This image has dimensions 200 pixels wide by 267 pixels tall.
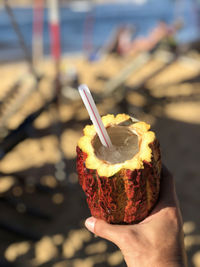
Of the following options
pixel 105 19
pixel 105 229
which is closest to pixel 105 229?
pixel 105 229

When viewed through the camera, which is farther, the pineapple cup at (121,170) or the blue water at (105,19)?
the blue water at (105,19)

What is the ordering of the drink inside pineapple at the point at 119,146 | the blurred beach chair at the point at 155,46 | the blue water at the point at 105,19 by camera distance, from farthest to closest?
the blue water at the point at 105,19 < the blurred beach chair at the point at 155,46 < the drink inside pineapple at the point at 119,146

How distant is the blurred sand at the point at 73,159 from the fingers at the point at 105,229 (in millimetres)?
1432

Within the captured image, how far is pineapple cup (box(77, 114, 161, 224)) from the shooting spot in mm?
1051

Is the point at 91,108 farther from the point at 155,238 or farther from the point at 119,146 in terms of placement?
the point at 155,238

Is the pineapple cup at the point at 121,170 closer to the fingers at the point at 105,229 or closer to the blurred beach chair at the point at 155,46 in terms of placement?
the fingers at the point at 105,229

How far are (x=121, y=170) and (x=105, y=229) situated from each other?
353mm

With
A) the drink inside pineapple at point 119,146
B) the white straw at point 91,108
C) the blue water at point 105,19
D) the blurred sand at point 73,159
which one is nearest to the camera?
the white straw at point 91,108

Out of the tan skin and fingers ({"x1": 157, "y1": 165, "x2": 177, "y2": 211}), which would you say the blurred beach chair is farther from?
the tan skin

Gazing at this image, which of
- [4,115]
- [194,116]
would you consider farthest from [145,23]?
[4,115]

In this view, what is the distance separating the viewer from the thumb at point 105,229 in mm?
1178

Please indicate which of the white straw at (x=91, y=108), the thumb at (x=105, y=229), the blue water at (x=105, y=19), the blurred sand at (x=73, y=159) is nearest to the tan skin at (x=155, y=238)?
the thumb at (x=105, y=229)

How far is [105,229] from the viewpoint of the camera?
1218 mm

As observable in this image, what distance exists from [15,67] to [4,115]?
2839 millimetres
